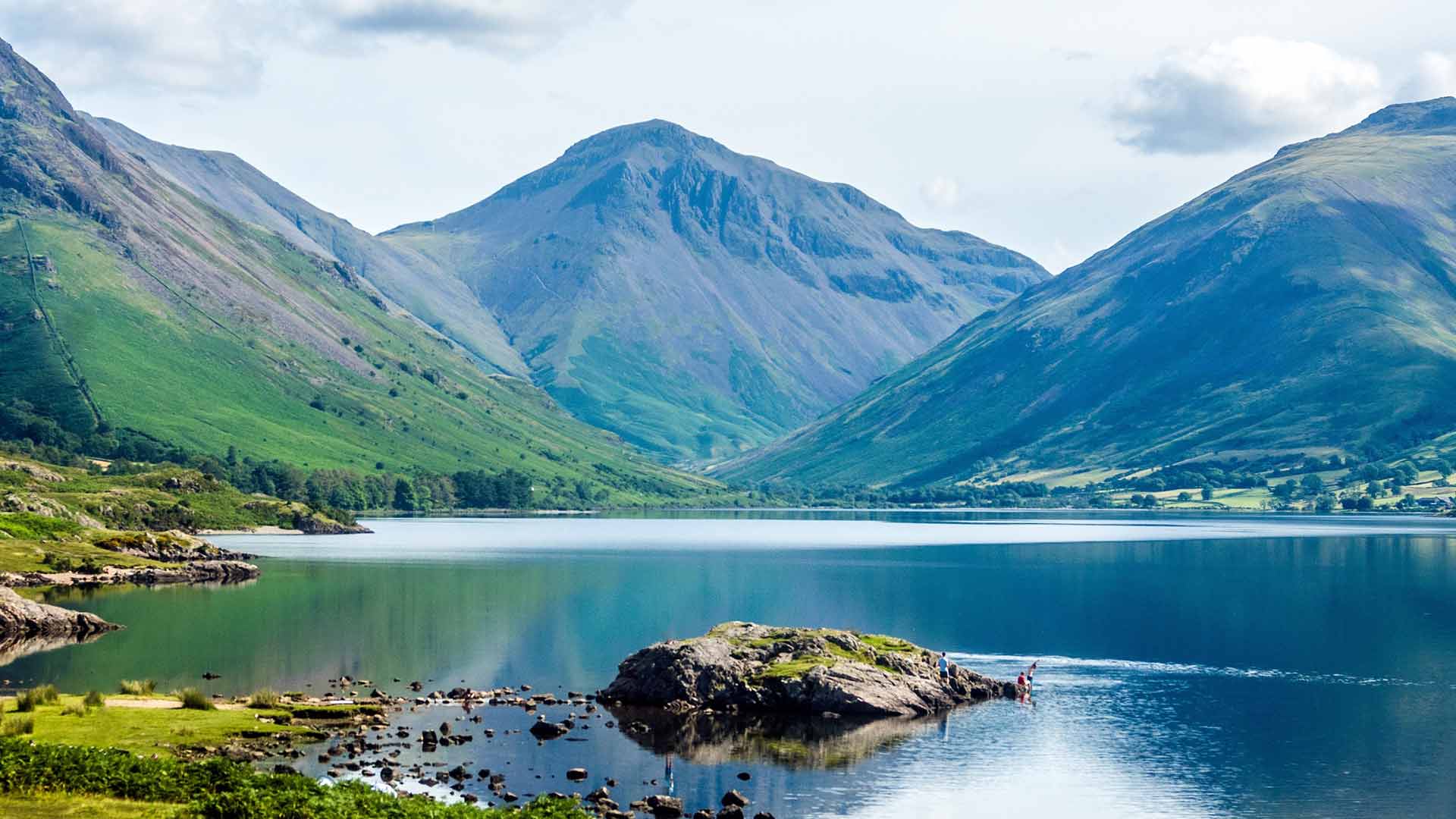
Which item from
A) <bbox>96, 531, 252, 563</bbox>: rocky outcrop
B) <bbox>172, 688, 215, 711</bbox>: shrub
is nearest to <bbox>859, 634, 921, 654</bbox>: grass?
<bbox>172, 688, 215, 711</bbox>: shrub

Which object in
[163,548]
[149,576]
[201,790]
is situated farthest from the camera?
[163,548]

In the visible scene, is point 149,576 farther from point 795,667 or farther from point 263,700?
point 795,667

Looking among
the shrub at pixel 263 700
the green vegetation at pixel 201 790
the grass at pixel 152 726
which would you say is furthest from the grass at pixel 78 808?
the shrub at pixel 263 700

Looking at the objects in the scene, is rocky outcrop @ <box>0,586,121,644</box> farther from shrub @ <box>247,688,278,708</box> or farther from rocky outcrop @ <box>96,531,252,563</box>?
rocky outcrop @ <box>96,531,252,563</box>

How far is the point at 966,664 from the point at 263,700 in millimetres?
51478

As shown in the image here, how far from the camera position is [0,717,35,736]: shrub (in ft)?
199

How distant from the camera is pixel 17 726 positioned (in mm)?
62406

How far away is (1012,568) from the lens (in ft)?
641

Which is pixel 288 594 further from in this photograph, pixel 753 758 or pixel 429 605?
pixel 753 758

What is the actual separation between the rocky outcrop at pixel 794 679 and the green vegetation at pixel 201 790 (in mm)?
36091

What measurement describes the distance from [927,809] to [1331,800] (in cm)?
1907

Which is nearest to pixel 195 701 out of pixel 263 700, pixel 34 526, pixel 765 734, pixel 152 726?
pixel 263 700

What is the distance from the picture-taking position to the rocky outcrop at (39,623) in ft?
345

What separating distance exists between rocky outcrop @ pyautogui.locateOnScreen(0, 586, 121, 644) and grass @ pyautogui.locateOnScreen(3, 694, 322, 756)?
33826 millimetres
